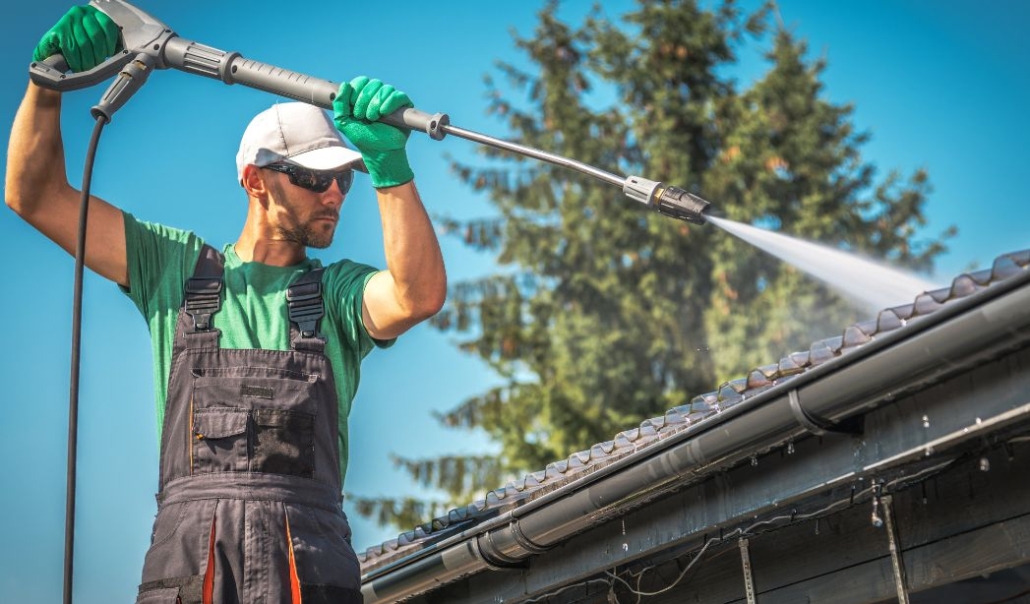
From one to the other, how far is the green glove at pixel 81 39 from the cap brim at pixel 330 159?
60 centimetres

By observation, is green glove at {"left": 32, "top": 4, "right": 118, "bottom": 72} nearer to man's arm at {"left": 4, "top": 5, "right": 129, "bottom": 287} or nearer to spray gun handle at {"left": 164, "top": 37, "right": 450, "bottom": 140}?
man's arm at {"left": 4, "top": 5, "right": 129, "bottom": 287}

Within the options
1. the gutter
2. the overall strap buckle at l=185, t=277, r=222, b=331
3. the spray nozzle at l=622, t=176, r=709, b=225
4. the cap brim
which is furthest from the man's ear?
the gutter

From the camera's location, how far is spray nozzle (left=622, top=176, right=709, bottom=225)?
2.70 m

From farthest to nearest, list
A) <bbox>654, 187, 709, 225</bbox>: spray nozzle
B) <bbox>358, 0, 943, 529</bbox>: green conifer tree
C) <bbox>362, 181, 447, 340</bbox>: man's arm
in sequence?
<bbox>358, 0, 943, 529</bbox>: green conifer tree
<bbox>362, 181, 447, 340</bbox>: man's arm
<bbox>654, 187, 709, 225</bbox>: spray nozzle

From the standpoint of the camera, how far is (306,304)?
3160 millimetres

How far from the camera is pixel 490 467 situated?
17.9m

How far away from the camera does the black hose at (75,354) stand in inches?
110

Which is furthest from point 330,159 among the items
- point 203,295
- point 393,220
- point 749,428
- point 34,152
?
point 749,428

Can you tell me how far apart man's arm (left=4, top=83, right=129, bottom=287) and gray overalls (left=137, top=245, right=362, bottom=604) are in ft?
1.13

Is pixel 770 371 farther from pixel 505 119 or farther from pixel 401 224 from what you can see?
pixel 505 119

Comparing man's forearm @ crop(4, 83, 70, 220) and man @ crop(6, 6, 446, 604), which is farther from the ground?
man's forearm @ crop(4, 83, 70, 220)

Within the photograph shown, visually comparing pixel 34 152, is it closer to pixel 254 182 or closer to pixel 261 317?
pixel 254 182

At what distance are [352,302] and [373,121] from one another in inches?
20.4

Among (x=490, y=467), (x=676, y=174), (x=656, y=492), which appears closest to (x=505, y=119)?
(x=676, y=174)
